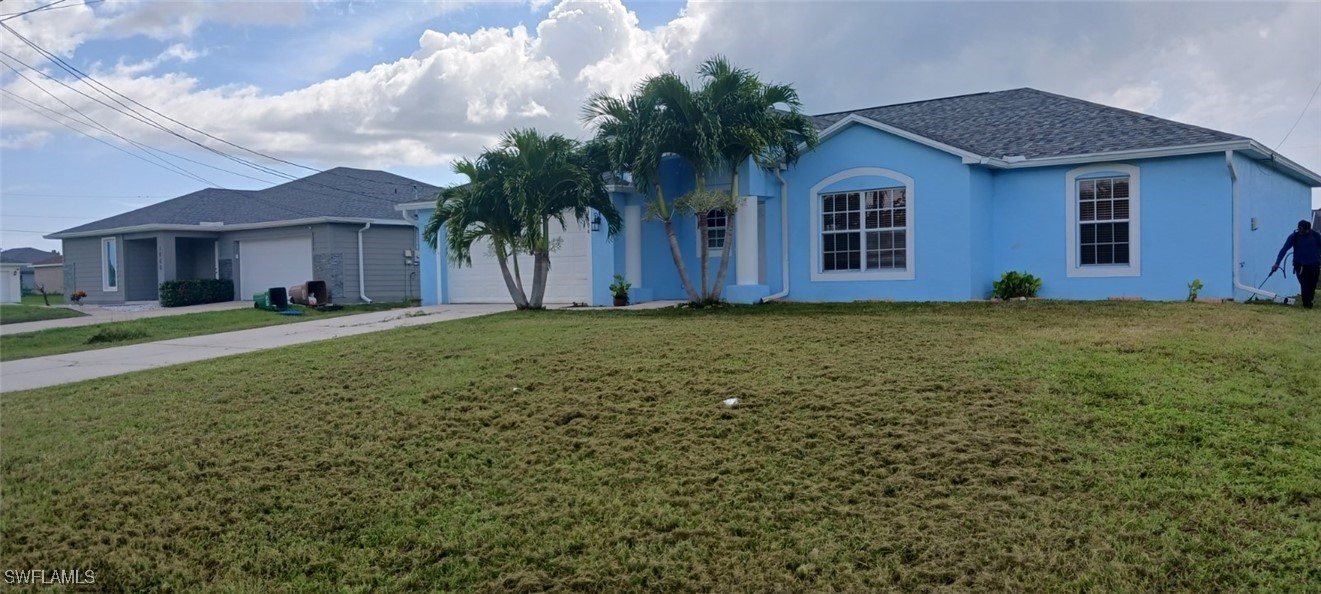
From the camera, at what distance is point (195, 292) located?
26.0 m

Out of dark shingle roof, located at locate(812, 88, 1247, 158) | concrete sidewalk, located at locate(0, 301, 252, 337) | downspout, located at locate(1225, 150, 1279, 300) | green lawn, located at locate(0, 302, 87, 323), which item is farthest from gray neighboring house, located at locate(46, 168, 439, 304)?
downspout, located at locate(1225, 150, 1279, 300)

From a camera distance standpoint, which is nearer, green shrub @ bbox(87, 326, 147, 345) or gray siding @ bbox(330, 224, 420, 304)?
green shrub @ bbox(87, 326, 147, 345)

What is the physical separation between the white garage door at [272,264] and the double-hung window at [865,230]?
15.0m

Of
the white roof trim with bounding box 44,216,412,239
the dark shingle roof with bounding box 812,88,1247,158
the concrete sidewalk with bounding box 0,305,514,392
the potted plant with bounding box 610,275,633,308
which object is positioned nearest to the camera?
the concrete sidewalk with bounding box 0,305,514,392

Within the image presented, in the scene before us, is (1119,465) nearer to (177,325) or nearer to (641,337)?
(641,337)

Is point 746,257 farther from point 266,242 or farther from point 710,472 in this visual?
point 266,242

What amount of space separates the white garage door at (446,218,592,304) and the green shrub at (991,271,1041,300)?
7.88 metres

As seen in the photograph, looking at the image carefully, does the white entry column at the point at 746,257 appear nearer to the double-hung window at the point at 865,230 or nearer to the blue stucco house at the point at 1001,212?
the blue stucco house at the point at 1001,212

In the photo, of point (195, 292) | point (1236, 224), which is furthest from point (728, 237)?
point (195, 292)

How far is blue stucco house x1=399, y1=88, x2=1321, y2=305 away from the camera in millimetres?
14719

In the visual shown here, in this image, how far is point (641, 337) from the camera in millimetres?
10898

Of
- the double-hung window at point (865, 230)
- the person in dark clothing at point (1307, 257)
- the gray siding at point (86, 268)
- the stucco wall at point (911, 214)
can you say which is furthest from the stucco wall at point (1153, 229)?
the gray siding at point (86, 268)

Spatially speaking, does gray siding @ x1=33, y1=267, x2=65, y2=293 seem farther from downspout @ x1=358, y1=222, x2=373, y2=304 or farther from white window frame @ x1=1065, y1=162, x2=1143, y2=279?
white window frame @ x1=1065, y1=162, x2=1143, y2=279

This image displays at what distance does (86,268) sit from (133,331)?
16.5m
